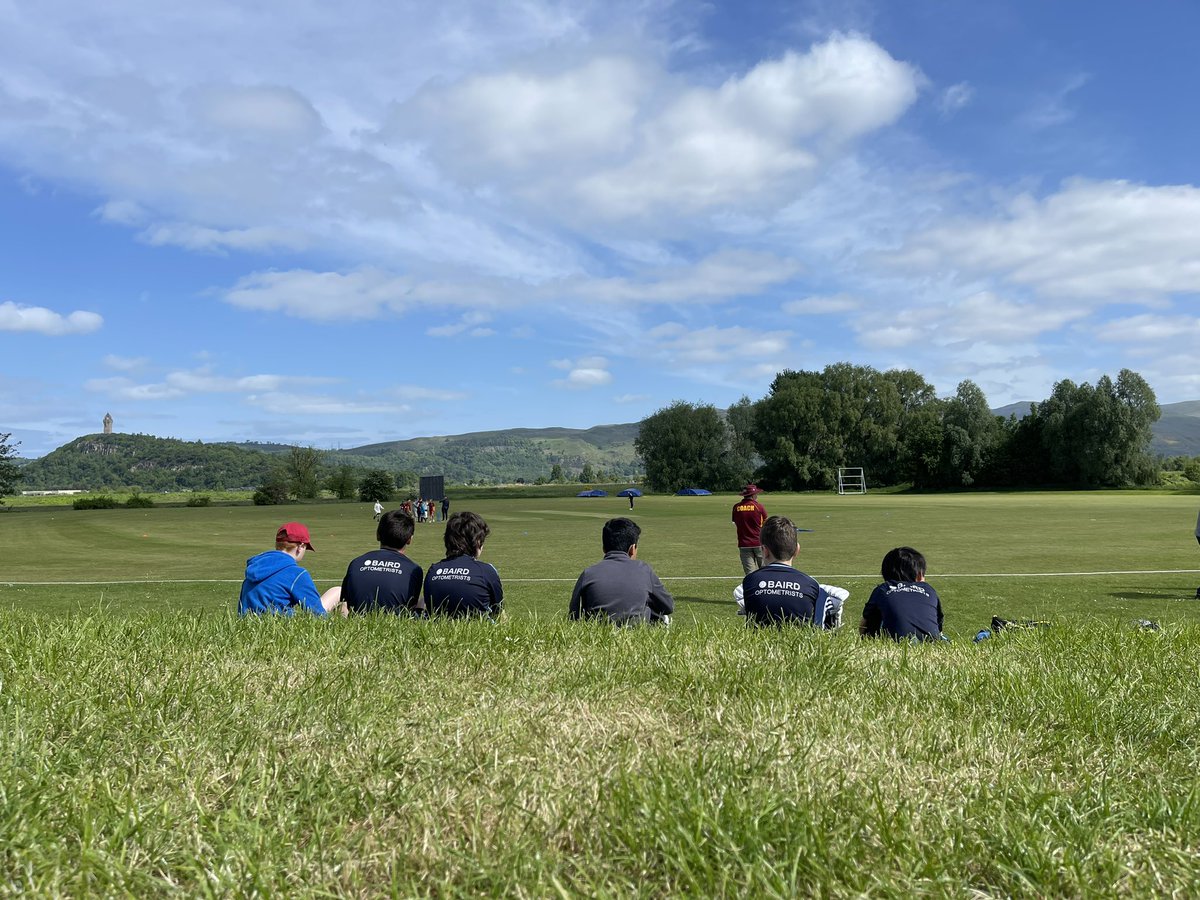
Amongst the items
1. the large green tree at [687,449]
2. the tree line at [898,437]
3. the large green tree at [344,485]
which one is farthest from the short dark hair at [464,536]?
the large green tree at [687,449]

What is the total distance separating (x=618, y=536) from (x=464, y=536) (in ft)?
4.31

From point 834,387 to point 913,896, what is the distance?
11532 cm

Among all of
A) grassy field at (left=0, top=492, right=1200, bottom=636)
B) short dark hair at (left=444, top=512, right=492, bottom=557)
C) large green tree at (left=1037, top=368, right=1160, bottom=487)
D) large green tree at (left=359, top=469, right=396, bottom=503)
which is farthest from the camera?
large green tree at (left=1037, top=368, right=1160, bottom=487)

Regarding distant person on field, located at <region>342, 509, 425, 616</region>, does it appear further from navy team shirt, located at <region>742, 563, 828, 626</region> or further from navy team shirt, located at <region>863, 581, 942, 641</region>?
navy team shirt, located at <region>863, 581, 942, 641</region>

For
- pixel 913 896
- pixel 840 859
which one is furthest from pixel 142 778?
pixel 913 896

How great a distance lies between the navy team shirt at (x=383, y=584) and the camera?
23.1 ft

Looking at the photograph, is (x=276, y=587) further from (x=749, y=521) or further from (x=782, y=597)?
(x=749, y=521)

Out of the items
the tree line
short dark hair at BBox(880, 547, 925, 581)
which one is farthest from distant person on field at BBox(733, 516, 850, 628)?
the tree line

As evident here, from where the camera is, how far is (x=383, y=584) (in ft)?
23.3

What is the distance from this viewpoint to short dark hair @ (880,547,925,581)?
7.04 m

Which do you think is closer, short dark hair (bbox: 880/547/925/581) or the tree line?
short dark hair (bbox: 880/547/925/581)

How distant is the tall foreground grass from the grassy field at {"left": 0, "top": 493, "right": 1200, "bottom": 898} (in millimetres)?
11

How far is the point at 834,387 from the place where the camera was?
113m

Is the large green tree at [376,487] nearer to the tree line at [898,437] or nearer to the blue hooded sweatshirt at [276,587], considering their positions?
the tree line at [898,437]
